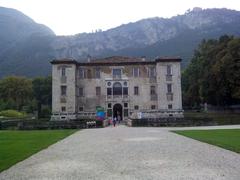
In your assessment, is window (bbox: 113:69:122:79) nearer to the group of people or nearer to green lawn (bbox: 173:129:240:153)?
the group of people

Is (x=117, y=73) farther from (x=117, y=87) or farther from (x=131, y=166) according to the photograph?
(x=131, y=166)

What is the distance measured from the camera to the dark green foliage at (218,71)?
4591 cm

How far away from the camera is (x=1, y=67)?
145375mm

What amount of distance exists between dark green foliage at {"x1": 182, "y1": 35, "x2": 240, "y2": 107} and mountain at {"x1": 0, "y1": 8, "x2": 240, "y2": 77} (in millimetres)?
79371

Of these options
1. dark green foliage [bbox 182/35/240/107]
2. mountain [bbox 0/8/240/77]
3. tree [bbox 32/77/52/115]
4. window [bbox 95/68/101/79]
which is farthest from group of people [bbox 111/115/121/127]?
mountain [bbox 0/8/240/77]

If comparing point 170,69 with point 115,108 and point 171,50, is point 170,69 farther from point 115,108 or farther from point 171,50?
point 171,50

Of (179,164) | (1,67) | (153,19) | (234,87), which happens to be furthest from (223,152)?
(153,19)

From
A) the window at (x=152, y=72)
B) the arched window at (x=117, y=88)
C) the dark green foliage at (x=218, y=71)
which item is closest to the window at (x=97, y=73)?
the arched window at (x=117, y=88)

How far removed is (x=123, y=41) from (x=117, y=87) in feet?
430

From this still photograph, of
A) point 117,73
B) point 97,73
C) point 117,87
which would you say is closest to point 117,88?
point 117,87

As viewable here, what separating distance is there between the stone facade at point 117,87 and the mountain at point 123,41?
278 ft

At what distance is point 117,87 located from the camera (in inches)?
2158

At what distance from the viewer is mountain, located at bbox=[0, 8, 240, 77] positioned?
147375mm

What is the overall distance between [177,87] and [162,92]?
95.8 inches
